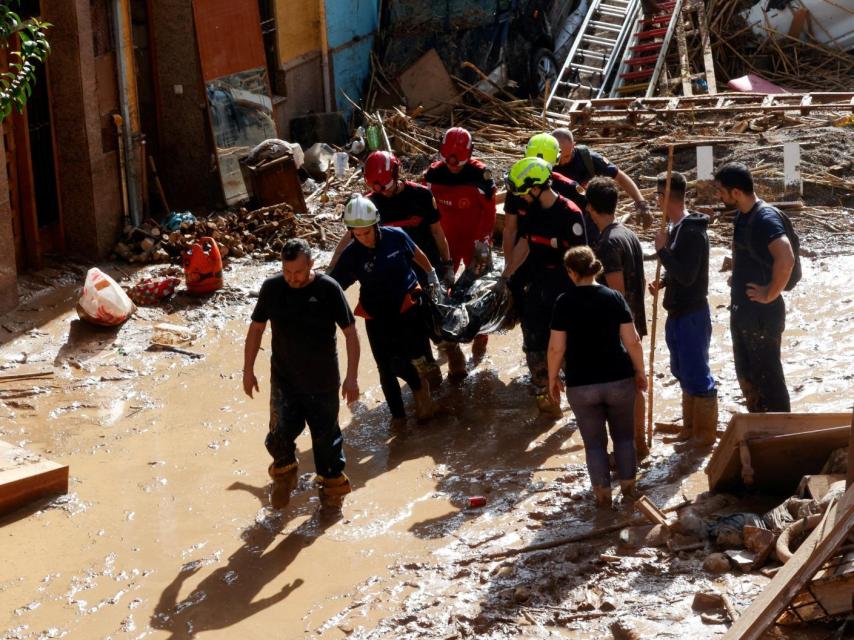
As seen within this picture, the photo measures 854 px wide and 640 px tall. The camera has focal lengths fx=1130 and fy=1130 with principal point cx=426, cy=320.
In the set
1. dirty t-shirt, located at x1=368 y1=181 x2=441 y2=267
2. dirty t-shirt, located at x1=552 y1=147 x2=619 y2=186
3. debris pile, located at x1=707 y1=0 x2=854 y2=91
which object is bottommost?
dirty t-shirt, located at x1=368 y1=181 x2=441 y2=267

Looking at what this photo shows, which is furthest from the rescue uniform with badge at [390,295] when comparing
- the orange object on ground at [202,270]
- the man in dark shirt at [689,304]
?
the orange object on ground at [202,270]

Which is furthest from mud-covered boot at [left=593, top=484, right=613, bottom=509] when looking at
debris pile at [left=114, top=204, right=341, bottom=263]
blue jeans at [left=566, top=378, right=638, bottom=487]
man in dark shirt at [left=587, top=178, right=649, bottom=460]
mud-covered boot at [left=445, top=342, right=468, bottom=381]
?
debris pile at [left=114, top=204, right=341, bottom=263]

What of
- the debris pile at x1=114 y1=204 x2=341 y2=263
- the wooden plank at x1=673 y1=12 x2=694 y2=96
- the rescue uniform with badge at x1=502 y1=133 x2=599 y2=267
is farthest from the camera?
the wooden plank at x1=673 y1=12 x2=694 y2=96

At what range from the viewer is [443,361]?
999 cm

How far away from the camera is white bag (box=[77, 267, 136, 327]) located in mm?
10367

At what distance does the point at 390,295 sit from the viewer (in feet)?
27.3

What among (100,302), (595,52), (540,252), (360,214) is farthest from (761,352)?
(595,52)

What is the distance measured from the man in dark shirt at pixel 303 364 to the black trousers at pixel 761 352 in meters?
2.48

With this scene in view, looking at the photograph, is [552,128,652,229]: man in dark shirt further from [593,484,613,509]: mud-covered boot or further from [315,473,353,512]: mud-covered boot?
[315,473,353,512]: mud-covered boot

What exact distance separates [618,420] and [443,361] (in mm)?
3488

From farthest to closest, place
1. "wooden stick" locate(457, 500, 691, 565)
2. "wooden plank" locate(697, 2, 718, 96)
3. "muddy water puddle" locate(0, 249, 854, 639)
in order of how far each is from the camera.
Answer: "wooden plank" locate(697, 2, 718, 96) → "wooden stick" locate(457, 500, 691, 565) → "muddy water puddle" locate(0, 249, 854, 639)

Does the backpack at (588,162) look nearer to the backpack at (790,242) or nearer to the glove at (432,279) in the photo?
the glove at (432,279)

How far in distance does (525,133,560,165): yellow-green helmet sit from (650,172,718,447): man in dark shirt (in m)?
1.37

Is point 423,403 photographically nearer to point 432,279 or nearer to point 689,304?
point 432,279
